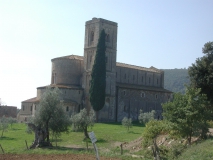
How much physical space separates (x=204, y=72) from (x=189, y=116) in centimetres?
943

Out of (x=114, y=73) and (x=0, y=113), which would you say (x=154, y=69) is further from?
(x=0, y=113)

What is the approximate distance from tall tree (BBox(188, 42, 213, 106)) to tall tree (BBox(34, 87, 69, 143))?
12.3 m

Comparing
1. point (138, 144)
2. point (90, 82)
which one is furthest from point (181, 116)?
point (90, 82)

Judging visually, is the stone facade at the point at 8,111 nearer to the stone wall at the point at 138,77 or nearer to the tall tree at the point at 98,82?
the stone wall at the point at 138,77

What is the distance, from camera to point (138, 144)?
2741cm

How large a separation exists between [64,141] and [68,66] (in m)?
29.3

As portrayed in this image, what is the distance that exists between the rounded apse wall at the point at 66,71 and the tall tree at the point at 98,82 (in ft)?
21.3

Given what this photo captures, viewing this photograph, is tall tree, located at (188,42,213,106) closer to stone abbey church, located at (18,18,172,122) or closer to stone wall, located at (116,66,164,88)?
stone abbey church, located at (18,18,172,122)

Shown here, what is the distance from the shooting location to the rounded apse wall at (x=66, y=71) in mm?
61688

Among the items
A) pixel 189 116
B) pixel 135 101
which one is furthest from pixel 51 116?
pixel 135 101

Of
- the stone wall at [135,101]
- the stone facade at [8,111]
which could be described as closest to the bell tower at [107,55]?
A: the stone wall at [135,101]

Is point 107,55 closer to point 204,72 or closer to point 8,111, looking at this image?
point 204,72

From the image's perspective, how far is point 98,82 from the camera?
2221 inches

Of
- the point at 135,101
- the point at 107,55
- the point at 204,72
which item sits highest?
the point at 107,55
